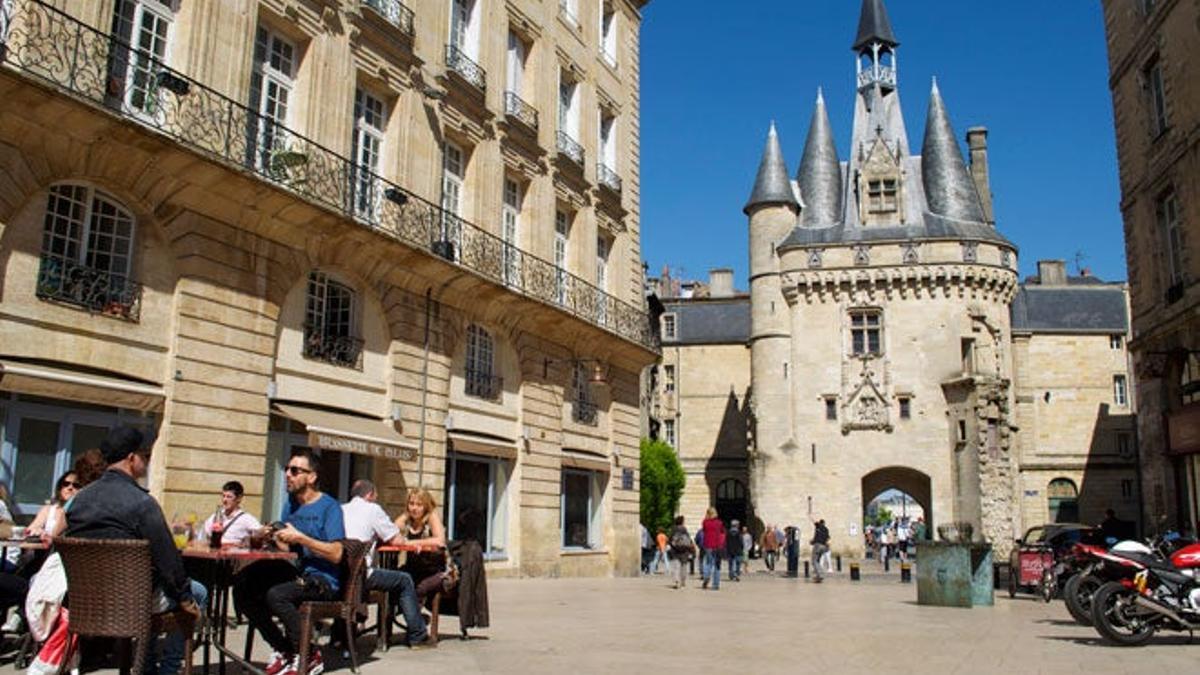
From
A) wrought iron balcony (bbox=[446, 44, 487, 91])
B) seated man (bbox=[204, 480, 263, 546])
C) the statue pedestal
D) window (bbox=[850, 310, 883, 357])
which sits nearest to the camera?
seated man (bbox=[204, 480, 263, 546])

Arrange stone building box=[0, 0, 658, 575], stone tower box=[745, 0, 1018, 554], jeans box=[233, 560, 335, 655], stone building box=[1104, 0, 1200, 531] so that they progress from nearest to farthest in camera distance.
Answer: jeans box=[233, 560, 335, 655], stone building box=[0, 0, 658, 575], stone building box=[1104, 0, 1200, 531], stone tower box=[745, 0, 1018, 554]

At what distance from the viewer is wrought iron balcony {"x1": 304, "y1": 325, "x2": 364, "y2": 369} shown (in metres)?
13.6

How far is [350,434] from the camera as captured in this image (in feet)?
43.2

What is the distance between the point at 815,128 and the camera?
46.2m

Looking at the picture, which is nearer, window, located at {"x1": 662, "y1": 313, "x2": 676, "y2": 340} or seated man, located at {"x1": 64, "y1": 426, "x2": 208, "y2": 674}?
seated man, located at {"x1": 64, "y1": 426, "x2": 208, "y2": 674}

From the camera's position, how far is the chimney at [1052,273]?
5478 centimetres

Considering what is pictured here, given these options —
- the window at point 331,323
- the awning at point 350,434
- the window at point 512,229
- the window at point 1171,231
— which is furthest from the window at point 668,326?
the window at point 331,323

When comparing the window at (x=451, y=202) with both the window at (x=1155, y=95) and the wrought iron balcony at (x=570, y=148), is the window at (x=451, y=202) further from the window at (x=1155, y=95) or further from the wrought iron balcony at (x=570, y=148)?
the window at (x=1155, y=95)

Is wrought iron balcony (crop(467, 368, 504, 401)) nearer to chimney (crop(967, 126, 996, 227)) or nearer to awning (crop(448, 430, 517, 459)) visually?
awning (crop(448, 430, 517, 459))

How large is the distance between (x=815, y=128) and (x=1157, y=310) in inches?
1044

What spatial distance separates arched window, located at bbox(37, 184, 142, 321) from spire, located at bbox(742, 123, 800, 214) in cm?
3559

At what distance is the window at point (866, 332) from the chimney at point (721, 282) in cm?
1546

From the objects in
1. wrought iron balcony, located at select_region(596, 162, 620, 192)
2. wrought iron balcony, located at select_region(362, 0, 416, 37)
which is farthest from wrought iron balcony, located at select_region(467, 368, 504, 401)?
wrought iron balcony, located at select_region(596, 162, 620, 192)

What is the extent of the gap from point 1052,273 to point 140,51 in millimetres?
53424
